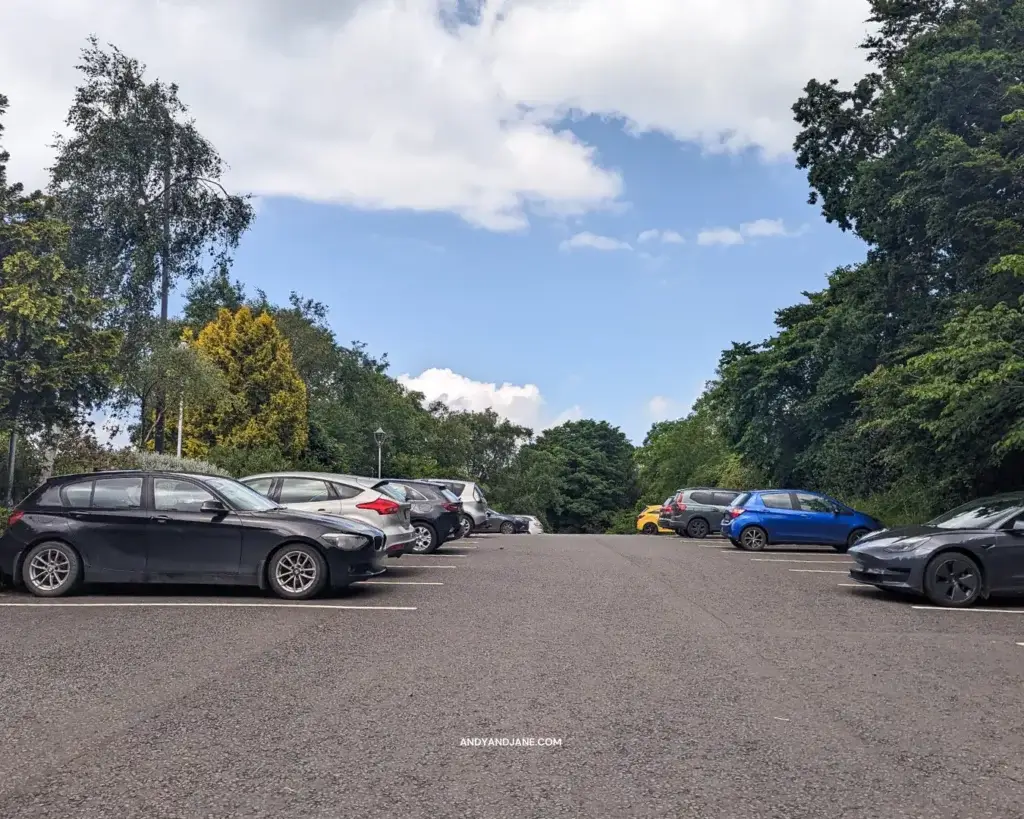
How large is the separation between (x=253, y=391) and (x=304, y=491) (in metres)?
31.0

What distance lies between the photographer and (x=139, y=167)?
112 ft

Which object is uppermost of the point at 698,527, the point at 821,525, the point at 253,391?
the point at 253,391

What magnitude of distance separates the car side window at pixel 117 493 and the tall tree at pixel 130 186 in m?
21.4

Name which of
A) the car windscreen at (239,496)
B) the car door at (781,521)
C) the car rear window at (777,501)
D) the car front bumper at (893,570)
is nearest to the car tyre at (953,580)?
the car front bumper at (893,570)

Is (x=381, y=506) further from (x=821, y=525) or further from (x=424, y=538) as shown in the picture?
(x=821, y=525)

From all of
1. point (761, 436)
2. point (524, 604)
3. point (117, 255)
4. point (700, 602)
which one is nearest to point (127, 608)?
point (524, 604)

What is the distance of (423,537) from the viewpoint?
61.6 feet

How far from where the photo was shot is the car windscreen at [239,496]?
11.5 meters

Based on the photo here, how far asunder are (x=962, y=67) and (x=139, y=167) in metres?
26.7

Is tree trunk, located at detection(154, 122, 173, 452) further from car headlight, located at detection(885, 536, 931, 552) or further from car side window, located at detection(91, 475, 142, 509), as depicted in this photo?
car headlight, located at detection(885, 536, 931, 552)

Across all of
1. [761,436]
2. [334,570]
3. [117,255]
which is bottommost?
[334,570]

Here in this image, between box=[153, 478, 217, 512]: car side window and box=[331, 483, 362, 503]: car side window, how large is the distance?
313 centimetres

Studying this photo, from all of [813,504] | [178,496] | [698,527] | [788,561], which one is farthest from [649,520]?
[178,496]

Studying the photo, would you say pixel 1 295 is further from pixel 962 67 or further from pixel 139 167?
pixel 962 67
